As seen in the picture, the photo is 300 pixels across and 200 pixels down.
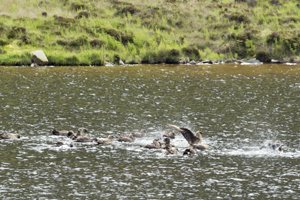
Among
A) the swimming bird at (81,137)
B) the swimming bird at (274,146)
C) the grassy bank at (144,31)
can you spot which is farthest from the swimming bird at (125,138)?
the grassy bank at (144,31)

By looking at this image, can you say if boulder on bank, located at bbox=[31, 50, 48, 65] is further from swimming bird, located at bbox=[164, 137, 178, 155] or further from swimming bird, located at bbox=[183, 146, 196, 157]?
swimming bird, located at bbox=[183, 146, 196, 157]

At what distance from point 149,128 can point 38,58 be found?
45406mm

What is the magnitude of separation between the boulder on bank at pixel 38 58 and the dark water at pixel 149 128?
12.2ft

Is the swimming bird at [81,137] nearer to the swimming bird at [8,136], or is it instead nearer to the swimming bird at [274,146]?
the swimming bird at [8,136]

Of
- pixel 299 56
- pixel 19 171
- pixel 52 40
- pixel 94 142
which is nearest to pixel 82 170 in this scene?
pixel 19 171

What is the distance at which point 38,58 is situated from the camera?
3898 inches

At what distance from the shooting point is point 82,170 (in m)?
42.8

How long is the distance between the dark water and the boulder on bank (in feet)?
12.2

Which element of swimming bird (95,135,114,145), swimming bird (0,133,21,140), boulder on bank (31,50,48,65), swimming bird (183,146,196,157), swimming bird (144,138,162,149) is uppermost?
boulder on bank (31,50,48,65)

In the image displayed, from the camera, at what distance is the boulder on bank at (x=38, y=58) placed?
9888 centimetres

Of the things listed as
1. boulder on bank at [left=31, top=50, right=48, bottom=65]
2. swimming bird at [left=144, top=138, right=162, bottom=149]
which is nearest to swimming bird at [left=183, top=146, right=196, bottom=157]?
swimming bird at [left=144, top=138, right=162, bottom=149]

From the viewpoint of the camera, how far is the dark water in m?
39.4

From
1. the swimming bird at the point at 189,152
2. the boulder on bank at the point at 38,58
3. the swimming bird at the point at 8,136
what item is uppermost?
the boulder on bank at the point at 38,58

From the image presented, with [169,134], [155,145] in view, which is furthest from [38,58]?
[155,145]
